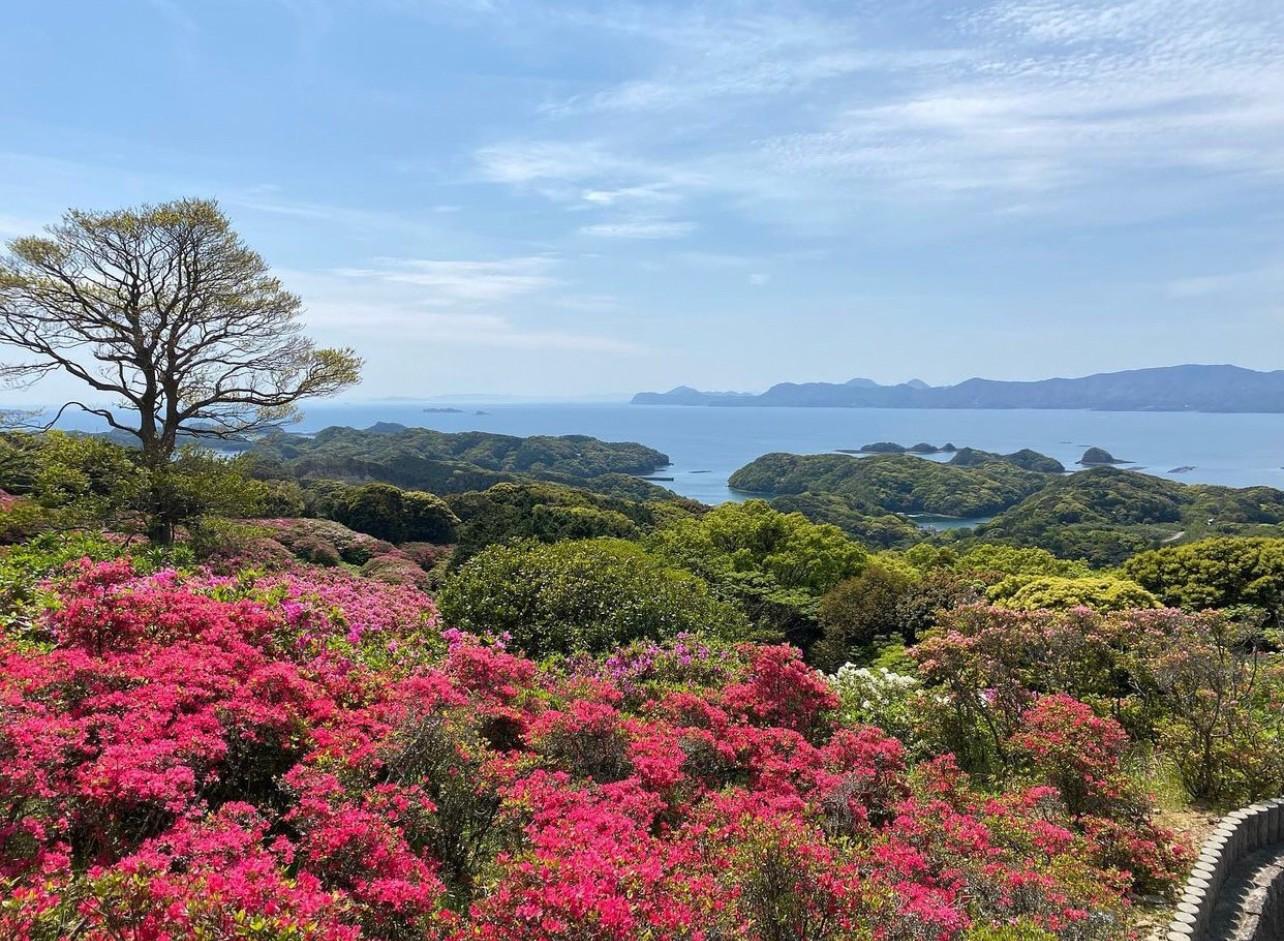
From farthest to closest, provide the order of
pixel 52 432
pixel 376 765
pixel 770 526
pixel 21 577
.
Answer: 1. pixel 770 526
2. pixel 52 432
3. pixel 21 577
4. pixel 376 765

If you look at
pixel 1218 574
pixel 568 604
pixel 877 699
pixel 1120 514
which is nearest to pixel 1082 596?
pixel 1218 574

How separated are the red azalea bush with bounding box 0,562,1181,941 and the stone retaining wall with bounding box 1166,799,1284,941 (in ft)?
1.57

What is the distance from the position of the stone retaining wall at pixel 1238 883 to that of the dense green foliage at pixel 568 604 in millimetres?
5535

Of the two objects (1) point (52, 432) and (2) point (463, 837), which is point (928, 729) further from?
(1) point (52, 432)

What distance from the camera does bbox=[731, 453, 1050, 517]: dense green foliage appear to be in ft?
297

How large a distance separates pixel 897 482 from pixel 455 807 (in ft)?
327

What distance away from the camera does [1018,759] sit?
698 centimetres

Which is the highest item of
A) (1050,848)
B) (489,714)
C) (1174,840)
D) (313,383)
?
(313,383)

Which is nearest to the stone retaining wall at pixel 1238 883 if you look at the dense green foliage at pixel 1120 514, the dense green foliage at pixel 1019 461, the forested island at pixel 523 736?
the forested island at pixel 523 736

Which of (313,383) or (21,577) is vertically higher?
(313,383)

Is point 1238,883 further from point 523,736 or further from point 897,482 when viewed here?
point 897,482

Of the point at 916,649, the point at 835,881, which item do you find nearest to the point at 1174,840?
the point at 916,649

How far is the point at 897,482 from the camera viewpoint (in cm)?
9719

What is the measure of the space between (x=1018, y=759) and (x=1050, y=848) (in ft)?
7.66
